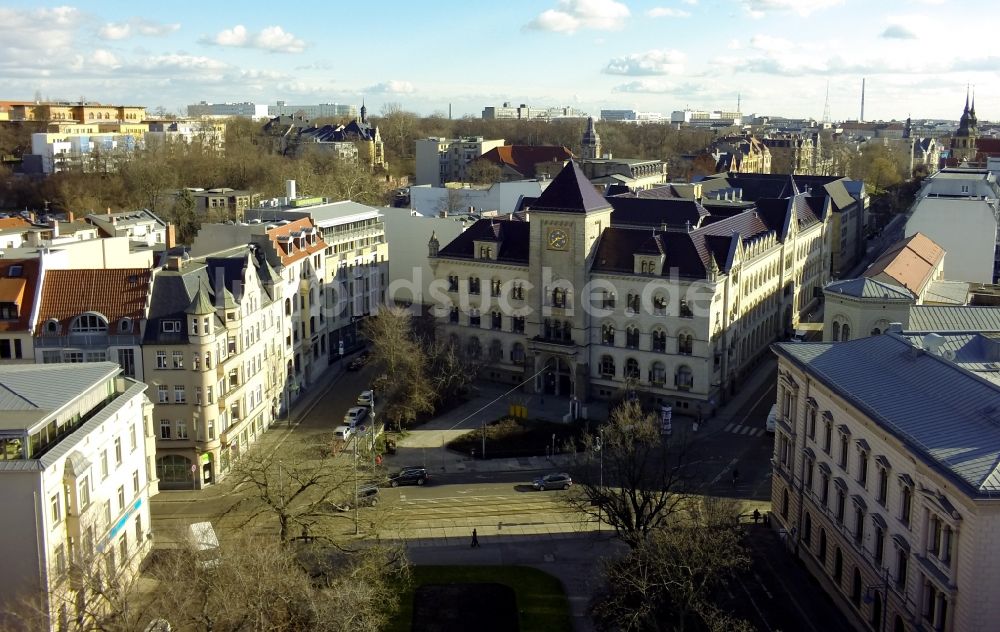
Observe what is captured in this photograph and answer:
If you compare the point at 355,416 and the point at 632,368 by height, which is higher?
the point at 632,368

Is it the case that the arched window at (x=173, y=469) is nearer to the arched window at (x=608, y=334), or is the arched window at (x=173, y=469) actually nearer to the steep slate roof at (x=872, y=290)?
the arched window at (x=608, y=334)

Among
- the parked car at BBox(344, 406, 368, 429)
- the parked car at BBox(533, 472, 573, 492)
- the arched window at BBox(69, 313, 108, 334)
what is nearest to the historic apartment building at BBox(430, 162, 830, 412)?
the parked car at BBox(344, 406, 368, 429)

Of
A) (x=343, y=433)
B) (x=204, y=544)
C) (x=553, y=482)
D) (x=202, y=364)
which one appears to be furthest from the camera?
(x=343, y=433)

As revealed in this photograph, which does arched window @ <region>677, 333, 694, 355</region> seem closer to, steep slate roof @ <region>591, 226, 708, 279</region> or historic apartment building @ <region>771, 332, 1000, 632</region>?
steep slate roof @ <region>591, 226, 708, 279</region>

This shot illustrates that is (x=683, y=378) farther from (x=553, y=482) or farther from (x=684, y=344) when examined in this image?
(x=553, y=482)

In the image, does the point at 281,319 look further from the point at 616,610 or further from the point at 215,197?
the point at 215,197

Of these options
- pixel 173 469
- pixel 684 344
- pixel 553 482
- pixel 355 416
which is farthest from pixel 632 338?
pixel 173 469

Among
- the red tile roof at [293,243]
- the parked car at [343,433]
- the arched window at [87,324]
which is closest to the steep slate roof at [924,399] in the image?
the parked car at [343,433]
